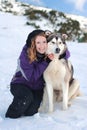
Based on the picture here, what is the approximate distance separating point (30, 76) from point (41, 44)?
45cm

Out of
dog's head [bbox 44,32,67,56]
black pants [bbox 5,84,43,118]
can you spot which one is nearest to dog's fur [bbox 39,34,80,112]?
dog's head [bbox 44,32,67,56]

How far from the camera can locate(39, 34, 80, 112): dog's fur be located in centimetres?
513

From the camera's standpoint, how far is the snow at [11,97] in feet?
15.8

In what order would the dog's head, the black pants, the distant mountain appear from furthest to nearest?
the distant mountain < the black pants < the dog's head

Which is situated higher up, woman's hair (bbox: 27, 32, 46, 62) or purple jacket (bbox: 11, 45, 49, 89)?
woman's hair (bbox: 27, 32, 46, 62)

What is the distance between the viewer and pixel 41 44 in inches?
202

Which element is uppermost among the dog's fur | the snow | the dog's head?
the dog's head

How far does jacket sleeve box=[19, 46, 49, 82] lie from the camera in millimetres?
5184

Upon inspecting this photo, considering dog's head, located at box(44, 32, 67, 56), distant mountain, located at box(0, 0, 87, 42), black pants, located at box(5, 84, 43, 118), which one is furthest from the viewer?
distant mountain, located at box(0, 0, 87, 42)

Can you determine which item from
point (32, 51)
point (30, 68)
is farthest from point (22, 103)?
point (32, 51)

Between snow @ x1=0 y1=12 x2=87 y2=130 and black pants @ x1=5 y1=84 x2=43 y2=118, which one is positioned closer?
snow @ x1=0 y1=12 x2=87 y2=130

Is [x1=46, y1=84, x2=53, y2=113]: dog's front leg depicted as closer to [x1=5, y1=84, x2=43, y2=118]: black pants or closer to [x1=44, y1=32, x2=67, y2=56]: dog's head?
[x1=5, y1=84, x2=43, y2=118]: black pants

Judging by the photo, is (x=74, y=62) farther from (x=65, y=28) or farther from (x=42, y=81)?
(x=65, y=28)

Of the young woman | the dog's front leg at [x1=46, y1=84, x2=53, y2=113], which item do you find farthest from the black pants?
the dog's front leg at [x1=46, y1=84, x2=53, y2=113]
